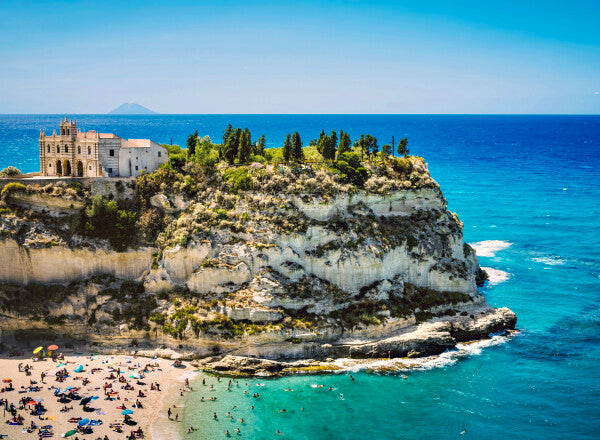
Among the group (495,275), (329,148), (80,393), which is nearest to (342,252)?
(329,148)

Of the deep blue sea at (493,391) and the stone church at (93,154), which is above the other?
the stone church at (93,154)

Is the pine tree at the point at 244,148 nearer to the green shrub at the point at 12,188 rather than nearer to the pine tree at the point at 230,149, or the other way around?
the pine tree at the point at 230,149

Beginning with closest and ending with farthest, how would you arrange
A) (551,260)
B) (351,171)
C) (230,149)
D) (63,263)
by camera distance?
(63,263) → (351,171) → (230,149) → (551,260)

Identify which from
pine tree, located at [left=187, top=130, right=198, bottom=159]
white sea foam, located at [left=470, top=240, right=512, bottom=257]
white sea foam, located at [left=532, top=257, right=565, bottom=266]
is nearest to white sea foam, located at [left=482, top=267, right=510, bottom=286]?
white sea foam, located at [left=470, top=240, right=512, bottom=257]

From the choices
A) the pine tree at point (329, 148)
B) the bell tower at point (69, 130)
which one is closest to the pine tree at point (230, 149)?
the pine tree at point (329, 148)

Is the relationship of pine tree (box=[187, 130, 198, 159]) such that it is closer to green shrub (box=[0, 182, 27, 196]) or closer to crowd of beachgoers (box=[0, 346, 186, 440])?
green shrub (box=[0, 182, 27, 196])

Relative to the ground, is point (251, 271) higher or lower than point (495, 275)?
higher

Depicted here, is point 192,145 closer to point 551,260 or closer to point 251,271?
point 251,271
